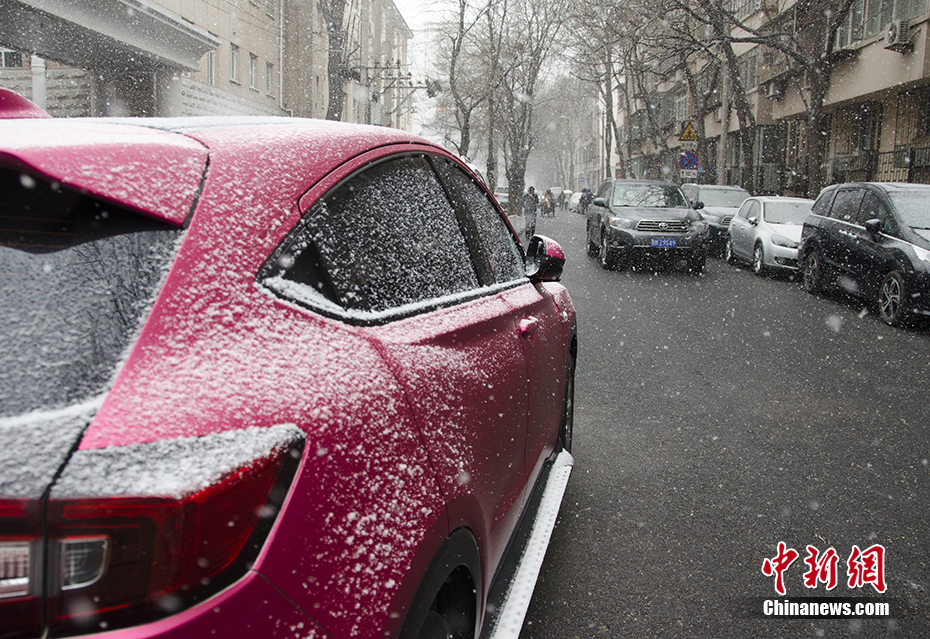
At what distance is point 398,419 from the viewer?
1464 mm

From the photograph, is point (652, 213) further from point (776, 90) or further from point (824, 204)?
point (776, 90)

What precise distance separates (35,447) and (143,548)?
0.20 m

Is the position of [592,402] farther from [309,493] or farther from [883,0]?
[883,0]

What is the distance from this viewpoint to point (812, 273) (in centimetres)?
1214

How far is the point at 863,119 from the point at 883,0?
495 cm

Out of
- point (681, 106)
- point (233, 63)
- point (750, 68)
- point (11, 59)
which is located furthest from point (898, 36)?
point (681, 106)

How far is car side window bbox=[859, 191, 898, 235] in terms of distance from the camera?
9734mm

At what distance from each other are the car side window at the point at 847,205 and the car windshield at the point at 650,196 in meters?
3.96

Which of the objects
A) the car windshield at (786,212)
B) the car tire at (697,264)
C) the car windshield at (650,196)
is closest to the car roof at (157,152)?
the car tire at (697,264)

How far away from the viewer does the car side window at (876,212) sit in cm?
973

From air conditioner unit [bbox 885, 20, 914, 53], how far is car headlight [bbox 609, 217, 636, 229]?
9.78m

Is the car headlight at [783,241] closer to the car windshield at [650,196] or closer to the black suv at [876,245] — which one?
the black suv at [876,245]

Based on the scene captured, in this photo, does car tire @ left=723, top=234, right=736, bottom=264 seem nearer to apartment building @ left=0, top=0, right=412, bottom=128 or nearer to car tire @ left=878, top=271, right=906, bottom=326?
car tire @ left=878, top=271, right=906, bottom=326

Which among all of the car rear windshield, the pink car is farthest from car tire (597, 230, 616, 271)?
the car rear windshield
